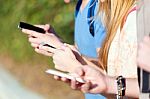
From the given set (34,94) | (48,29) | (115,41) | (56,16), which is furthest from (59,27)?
(115,41)

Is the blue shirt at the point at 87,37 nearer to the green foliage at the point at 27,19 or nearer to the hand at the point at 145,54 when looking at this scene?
the hand at the point at 145,54

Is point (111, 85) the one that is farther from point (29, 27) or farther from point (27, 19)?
point (27, 19)

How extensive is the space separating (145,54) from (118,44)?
1.42ft

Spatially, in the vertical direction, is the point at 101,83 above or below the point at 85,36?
below

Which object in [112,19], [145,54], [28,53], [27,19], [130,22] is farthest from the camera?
[27,19]

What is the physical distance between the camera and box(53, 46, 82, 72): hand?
2.50 m

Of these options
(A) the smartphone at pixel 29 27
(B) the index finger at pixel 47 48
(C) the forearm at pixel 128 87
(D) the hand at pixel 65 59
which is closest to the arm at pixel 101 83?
(C) the forearm at pixel 128 87

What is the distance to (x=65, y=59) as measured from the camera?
100.0 inches

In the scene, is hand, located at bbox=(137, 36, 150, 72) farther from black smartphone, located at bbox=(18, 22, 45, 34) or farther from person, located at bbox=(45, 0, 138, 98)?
black smartphone, located at bbox=(18, 22, 45, 34)

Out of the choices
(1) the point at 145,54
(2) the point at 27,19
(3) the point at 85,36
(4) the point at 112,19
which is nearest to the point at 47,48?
(3) the point at 85,36

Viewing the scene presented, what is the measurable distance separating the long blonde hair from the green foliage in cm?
343

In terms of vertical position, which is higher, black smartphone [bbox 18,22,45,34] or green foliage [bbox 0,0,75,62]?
green foliage [bbox 0,0,75,62]

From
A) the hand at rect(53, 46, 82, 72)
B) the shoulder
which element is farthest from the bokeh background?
the shoulder

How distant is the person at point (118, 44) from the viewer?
237 cm
